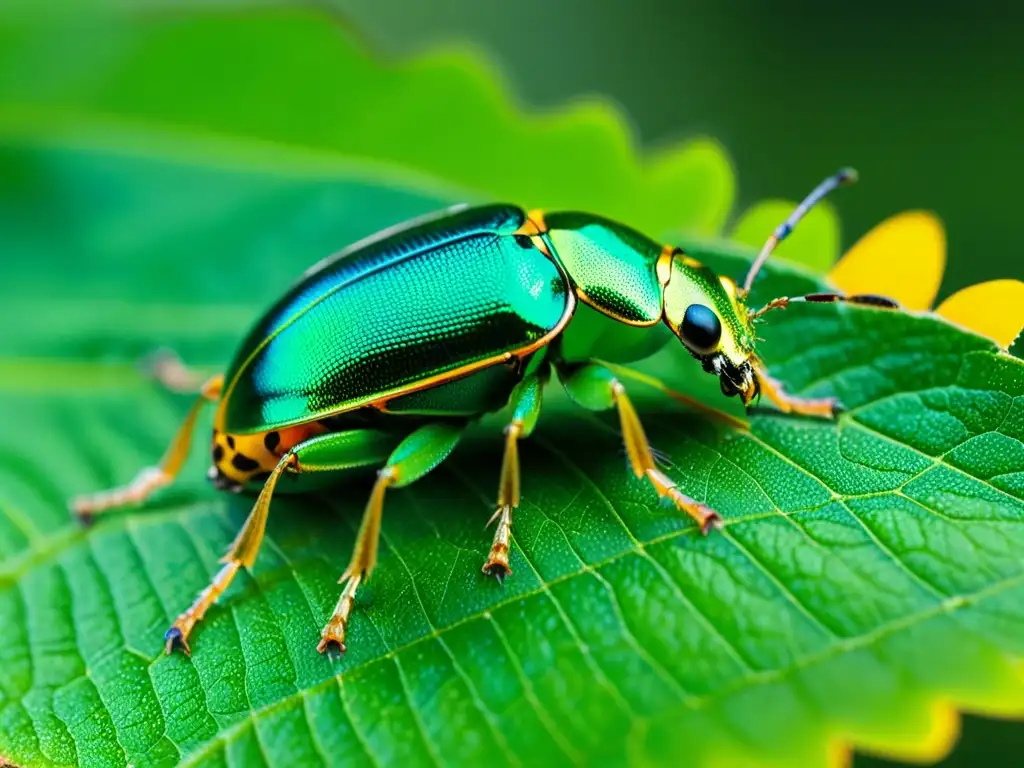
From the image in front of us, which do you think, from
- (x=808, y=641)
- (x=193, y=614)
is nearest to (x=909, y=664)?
(x=808, y=641)

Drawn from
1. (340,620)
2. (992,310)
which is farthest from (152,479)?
(992,310)

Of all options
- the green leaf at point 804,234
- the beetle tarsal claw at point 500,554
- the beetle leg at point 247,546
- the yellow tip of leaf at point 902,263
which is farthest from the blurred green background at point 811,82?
the beetle tarsal claw at point 500,554

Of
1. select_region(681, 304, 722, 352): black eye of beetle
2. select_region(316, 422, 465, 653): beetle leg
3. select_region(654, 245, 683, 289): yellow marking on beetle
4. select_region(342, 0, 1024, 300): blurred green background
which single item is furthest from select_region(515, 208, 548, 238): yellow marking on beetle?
select_region(342, 0, 1024, 300): blurred green background

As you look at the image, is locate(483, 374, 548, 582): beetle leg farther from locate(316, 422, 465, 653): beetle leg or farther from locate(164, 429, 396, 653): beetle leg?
locate(164, 429, 396, 653): beetle leg

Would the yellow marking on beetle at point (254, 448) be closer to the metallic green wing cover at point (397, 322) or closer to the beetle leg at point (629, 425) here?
the metallic green wing cover at point (397, 322)

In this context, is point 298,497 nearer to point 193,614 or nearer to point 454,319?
point 193,614

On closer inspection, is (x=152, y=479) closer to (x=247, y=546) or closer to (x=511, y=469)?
(x=247, y=546)
